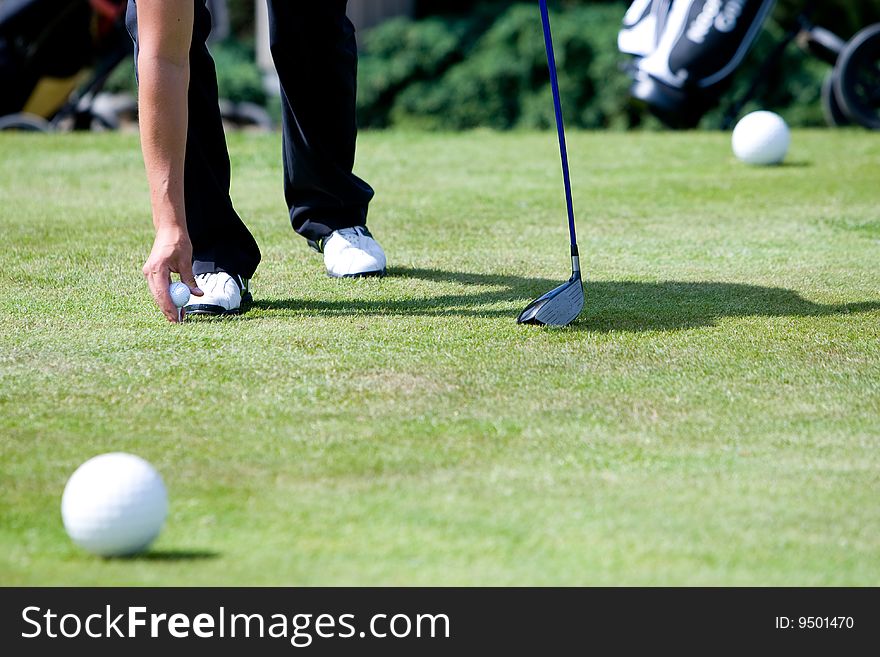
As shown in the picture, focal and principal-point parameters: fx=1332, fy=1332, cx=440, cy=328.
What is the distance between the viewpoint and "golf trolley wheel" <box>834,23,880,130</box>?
7.73m

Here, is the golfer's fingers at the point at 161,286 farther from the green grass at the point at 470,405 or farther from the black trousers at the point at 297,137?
the black trousers at the point at 297,137

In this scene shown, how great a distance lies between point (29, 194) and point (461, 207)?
177cm

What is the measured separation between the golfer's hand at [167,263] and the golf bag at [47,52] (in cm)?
559

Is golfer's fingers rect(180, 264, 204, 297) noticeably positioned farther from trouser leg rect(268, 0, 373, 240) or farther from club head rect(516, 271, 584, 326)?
trouser leg rect(268, 0, 373, 240)

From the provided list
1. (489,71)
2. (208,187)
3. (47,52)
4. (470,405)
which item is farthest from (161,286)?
(489,71)

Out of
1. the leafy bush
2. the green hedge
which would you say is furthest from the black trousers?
the leafy bush

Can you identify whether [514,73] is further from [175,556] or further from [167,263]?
[175,556]

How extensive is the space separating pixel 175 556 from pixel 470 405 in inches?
33.1

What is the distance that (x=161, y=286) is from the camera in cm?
301

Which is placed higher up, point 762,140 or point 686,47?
point 762,140

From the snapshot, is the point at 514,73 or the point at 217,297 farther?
the point at 514,73

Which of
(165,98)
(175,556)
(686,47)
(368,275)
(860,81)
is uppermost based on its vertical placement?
(165,98)

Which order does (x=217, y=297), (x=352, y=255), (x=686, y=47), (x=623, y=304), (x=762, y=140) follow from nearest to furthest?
1. (x=217, y=297)
2. (x=623, y=304)
3. (x=352, y=255)
4. (x=762, y=140)
5. (x=686, y=47)

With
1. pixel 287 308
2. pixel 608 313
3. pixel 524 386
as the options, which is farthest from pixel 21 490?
pixel 608 313
